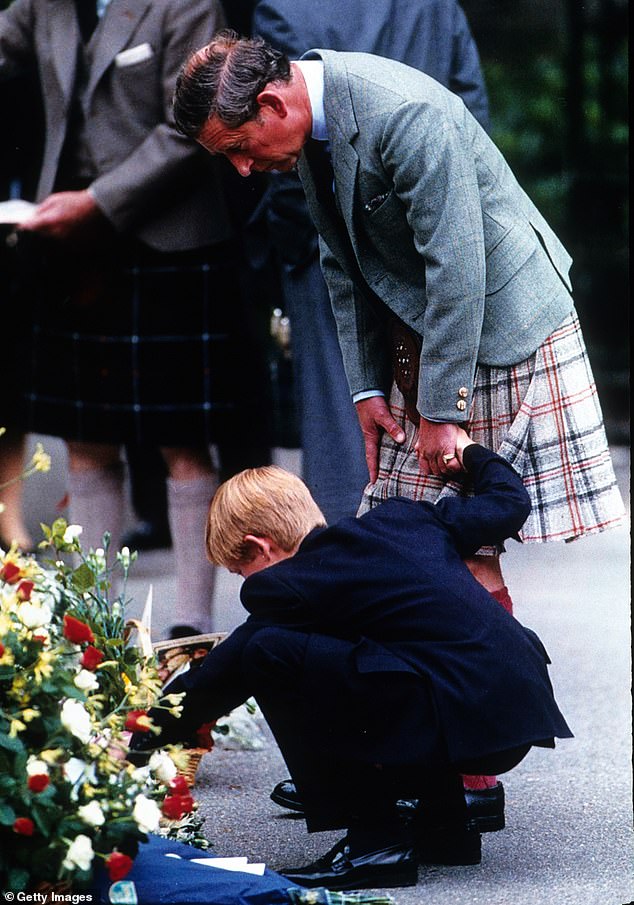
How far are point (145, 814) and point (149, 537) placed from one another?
Answer: 7.83ft

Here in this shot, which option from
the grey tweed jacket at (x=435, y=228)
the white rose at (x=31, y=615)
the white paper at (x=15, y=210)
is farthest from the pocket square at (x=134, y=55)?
the white rose at (x=31, y=615)

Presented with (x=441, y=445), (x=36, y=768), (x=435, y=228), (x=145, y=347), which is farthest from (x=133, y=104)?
(x=36, y=768)

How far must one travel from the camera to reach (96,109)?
3.65 meters

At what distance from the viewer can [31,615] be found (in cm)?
228

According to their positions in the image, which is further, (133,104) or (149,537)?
(149,537)

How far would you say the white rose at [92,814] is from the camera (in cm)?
219

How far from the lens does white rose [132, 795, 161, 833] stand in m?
2.24

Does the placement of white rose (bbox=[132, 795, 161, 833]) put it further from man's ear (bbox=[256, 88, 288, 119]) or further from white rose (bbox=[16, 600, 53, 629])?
man's ear (bbox=[256, 88, 288, 119])

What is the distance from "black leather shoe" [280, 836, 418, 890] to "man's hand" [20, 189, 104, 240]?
1.74 metres

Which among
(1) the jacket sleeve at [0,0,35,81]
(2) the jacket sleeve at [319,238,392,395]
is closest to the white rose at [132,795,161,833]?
(2) the jacket sleeve at [319,238,392,395]

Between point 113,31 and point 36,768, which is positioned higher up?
point 113,31

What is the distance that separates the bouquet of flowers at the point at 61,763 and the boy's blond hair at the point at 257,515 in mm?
367

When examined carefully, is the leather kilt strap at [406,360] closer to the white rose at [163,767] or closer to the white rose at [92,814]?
the white rose at [163,767]

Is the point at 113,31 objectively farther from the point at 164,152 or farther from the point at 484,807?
the point at 484,807
